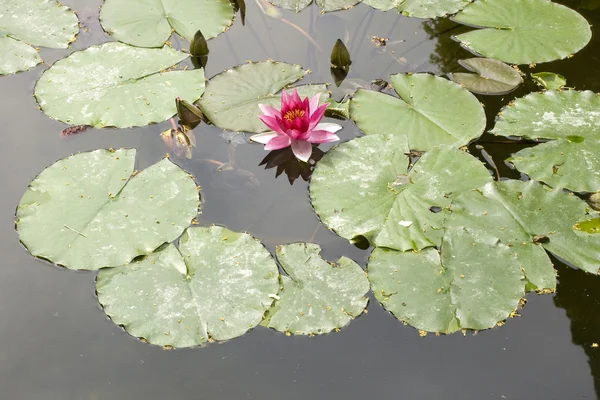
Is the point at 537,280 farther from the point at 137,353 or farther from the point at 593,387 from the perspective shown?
the point at 137,353

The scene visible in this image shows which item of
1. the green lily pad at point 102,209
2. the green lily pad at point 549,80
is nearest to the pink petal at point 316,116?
the green lily pad at point 102,209

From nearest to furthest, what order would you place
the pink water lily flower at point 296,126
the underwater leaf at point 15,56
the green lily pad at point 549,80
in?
the pink water lily flower at point 296,126
the green lily pad at point 549,80
the underwater leaf at point 15,56

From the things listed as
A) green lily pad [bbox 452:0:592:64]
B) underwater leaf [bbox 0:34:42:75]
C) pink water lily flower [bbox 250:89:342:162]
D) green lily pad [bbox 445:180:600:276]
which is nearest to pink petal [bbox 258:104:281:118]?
pink water lily flower [bbox 250:89:342:162]

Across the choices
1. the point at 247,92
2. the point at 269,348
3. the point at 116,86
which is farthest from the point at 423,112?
the point at 116,86

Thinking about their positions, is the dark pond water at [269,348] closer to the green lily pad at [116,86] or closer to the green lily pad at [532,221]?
the green lily pad at [532,221]

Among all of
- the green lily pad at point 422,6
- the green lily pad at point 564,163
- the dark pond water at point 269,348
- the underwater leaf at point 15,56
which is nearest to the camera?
the dark pond water at point 269,348

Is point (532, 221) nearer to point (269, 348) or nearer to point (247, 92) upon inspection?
point (269, 348)

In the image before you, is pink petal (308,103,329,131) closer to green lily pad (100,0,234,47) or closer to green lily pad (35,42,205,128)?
green lily pad (35,42,205,128)
